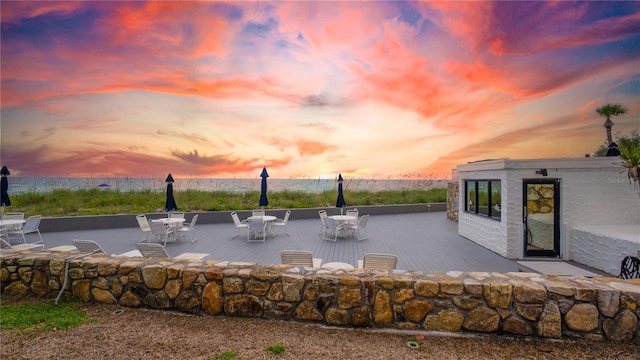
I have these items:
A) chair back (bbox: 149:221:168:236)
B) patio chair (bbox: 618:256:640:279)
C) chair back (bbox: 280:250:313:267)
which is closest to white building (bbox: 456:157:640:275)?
patio chair (bbox: 618:256:640:279)

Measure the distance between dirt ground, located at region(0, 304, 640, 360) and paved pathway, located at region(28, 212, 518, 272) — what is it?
10.6ft

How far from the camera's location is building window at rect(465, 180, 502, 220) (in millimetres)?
7109

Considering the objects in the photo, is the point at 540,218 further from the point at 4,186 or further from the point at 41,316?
the point at 4,186

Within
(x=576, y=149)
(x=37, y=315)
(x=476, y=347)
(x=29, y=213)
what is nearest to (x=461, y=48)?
(x=576, y=149)

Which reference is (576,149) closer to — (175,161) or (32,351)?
(32,351)

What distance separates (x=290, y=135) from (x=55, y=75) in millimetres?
10742

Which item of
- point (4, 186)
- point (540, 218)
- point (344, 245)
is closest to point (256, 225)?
point (344, 245)

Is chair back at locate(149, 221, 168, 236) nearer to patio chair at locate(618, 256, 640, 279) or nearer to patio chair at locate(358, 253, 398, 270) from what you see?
Result: patio chair at locate(358, 253, 398, 270)

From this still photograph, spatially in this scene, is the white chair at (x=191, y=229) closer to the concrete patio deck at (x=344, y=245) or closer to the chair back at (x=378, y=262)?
the concrete patio deck at (x=344, y=245)

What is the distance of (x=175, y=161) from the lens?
787 inches

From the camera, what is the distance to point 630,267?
4.76m

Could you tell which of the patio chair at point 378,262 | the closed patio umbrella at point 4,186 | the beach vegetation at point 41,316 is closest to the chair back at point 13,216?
the closed patio umbrella at point 4,186

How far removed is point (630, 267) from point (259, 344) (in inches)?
249

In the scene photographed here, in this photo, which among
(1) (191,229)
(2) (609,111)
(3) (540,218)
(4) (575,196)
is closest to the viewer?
(4) (575,196)
